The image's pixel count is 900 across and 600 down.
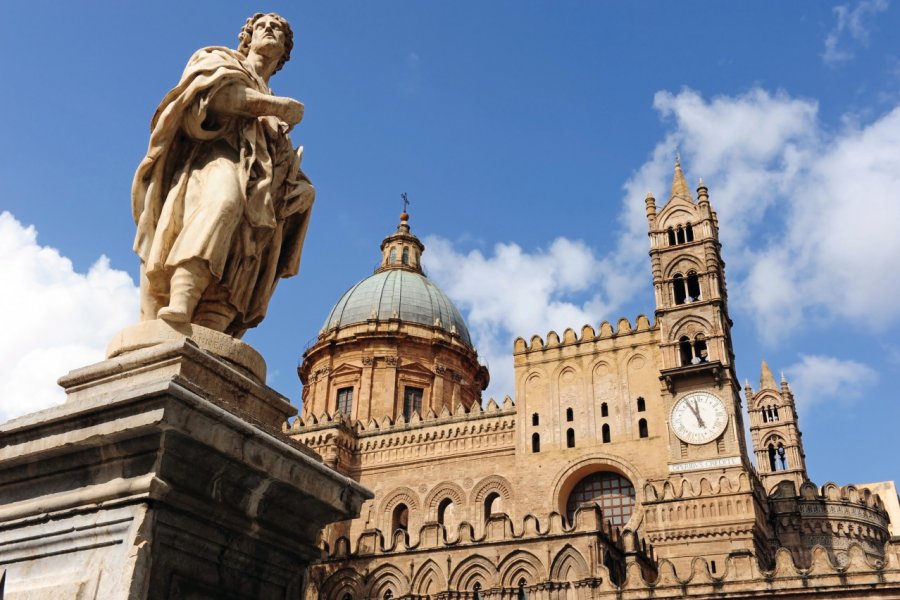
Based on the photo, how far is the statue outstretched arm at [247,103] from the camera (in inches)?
173

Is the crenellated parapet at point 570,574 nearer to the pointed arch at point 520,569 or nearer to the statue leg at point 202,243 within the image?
the pointed arch at point 520,569

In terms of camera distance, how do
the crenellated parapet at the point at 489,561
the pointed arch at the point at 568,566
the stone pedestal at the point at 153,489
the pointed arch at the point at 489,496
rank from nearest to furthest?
the stone pedestal at the point at 153,489 → the pointed arch at the point at 568,566 → the crenellated parapet at the point at 489,561 → the pointed arch at the point at 489,496

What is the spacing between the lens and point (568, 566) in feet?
74.5

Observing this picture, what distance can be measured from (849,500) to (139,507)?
124 feet

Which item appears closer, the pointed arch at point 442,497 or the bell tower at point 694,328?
the bell tower at point 694,328

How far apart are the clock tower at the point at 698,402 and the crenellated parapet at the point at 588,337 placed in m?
1.06

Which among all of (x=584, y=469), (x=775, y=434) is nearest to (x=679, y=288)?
(x=584, y=469)

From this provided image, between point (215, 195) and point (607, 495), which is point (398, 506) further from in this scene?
point (215, 195)

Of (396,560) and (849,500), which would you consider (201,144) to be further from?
(849,500)

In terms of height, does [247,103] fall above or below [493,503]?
below

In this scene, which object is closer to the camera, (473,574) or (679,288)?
(473,574)

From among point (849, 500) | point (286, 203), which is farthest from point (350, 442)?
point (286, 203)

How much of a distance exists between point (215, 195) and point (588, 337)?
32.2 metres

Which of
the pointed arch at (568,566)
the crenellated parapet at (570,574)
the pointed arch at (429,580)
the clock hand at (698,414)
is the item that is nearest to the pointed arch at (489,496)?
the clock hand at (698,414)
